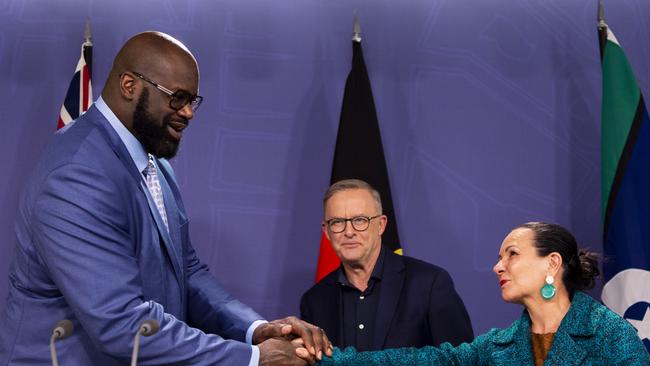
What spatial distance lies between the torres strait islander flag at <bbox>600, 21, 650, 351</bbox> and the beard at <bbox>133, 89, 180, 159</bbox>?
2.22m

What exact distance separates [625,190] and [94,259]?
266 cm

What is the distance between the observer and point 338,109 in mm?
4746

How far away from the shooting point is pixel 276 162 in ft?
15.5

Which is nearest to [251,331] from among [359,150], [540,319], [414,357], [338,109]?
[414,357]

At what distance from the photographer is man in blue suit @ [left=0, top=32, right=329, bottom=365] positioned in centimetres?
253

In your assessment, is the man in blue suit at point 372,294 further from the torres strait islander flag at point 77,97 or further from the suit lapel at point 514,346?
the torres strait islander flag at point 77,97

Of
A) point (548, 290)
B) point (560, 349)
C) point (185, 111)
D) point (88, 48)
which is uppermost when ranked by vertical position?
point (88, 48)

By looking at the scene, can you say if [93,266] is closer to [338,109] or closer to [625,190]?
[338,109]

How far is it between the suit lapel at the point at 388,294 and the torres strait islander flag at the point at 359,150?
1.89 ft

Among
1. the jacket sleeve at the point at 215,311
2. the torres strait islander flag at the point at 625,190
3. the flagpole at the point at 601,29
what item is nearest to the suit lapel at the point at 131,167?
the jacket sleeve at the point at 215,311

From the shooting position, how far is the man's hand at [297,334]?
3.10 meters

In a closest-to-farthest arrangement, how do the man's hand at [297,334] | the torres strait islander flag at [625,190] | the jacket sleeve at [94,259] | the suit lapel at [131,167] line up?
the jacket sleeve at [94,259]
the suit lapel at [131,167]
the man's hand at [297,334]
the torres strait islander flag at [625,190]

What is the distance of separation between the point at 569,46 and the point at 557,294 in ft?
6.41

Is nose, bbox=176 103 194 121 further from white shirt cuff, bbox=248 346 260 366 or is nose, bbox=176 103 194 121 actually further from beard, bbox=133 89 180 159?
white shirt cuff, bbox=248 346 260 366
